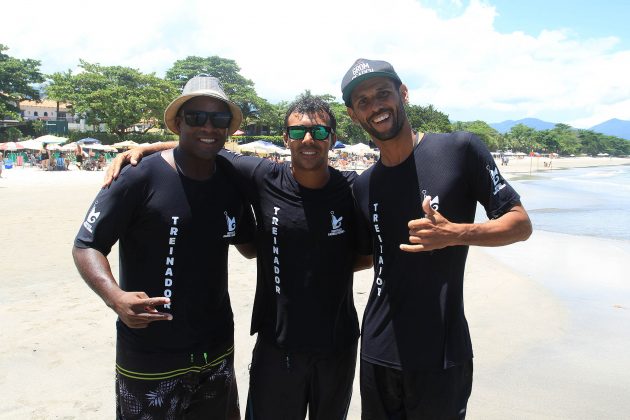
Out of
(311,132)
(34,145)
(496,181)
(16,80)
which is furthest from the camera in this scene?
(16,80)

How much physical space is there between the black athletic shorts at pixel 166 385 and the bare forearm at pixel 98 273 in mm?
468

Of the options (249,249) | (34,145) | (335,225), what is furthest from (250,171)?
(34,145)

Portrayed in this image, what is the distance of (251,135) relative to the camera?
64.9 metres

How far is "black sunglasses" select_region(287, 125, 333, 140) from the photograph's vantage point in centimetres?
→ 298

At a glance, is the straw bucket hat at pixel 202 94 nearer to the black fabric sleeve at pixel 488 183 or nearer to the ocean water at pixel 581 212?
the black fabric sleeve at pixel 488 183

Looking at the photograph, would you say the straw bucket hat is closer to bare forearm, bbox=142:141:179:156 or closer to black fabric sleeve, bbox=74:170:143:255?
bare forearm, bbox=142:141:179:156

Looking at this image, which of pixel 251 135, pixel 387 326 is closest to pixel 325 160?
pixel 387 326

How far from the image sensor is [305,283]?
279 centimetres

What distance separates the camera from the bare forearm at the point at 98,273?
2373 mm

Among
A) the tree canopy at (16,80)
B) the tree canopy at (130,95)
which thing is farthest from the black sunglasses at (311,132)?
the tree canopy at (16,80)

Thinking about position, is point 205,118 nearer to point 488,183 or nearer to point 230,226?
point 230,226

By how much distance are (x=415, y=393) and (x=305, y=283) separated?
84 centimetres

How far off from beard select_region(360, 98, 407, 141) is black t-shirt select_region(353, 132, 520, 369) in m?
0.16

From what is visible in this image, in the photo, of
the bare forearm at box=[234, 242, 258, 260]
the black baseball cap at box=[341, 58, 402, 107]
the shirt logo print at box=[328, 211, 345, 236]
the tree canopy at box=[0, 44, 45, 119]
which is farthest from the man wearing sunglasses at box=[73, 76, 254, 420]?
the tree canopy at box=[0, 44, 45, 119]
